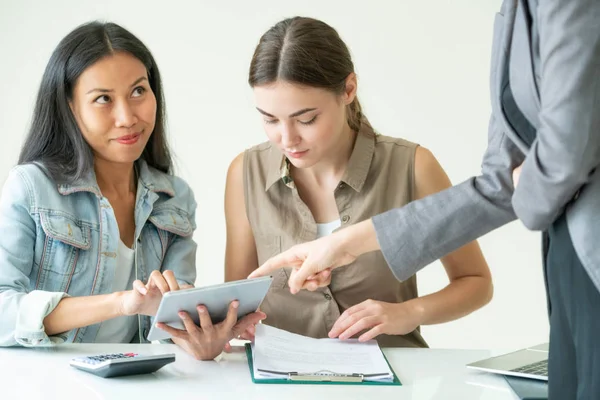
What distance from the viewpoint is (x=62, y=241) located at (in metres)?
1.78

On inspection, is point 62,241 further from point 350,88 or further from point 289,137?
point 350,88

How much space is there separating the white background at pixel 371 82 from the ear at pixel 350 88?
1.62m

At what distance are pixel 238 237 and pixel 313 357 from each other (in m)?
0.66

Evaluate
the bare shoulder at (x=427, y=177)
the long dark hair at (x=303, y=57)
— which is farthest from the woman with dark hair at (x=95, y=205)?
the bare shoulder at (x=427, y=177)

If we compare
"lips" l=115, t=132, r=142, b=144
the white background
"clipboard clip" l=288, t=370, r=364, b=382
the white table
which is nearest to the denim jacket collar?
"lips" l=115, t=132, r=142, b=144

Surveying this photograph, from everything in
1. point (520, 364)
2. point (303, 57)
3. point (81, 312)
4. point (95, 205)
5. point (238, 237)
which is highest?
point (303, 57)

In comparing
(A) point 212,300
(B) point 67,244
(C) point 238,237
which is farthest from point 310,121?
(B) point 67,244

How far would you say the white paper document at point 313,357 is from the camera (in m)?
1.40

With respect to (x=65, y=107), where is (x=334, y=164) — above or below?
below

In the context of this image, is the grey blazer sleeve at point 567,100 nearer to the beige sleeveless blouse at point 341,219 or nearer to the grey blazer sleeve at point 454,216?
the grey blazer sleeve at point 454,216

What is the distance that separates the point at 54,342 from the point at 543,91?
1.18 meters

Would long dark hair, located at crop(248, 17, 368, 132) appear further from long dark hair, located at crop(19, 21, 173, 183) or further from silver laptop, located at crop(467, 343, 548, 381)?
silver laptop, located at crop(467, 343, 548, 381)

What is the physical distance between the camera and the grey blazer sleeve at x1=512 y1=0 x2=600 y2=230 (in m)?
0.85

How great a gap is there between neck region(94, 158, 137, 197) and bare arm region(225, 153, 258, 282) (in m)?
0.28
